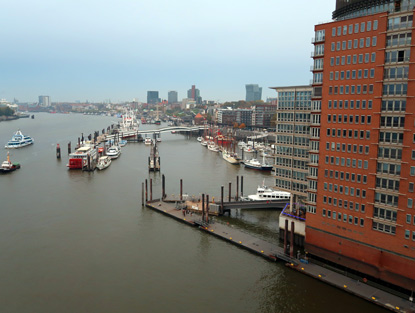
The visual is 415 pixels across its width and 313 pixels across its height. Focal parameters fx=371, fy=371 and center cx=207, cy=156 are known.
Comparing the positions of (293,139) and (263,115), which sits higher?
(263,115)

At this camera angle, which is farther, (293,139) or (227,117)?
(227,117)

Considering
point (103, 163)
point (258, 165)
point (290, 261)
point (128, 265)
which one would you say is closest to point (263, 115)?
point (258, 165)

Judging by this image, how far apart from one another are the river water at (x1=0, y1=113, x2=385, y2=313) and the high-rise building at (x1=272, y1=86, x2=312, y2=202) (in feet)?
17.0

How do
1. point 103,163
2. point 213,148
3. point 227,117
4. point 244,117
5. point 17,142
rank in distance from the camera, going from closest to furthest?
point 103,163, point 17,142, point 213,148, point 244,117, point 227,117

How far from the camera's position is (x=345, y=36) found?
2134 centimetres

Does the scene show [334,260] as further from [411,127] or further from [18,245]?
[18,245]

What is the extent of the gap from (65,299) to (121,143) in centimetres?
7597

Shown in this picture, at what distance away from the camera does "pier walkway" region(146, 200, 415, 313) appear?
19.1m

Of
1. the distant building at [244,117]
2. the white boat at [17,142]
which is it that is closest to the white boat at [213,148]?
the white boat at [17,142]

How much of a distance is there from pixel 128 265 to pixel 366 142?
1676cm

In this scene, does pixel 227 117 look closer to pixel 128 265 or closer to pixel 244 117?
pixel 244 117

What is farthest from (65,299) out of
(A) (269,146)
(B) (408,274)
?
(A) (269,146)

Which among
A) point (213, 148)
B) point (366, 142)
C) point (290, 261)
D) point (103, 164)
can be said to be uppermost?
point (366, 142)

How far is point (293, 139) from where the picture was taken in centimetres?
2692
